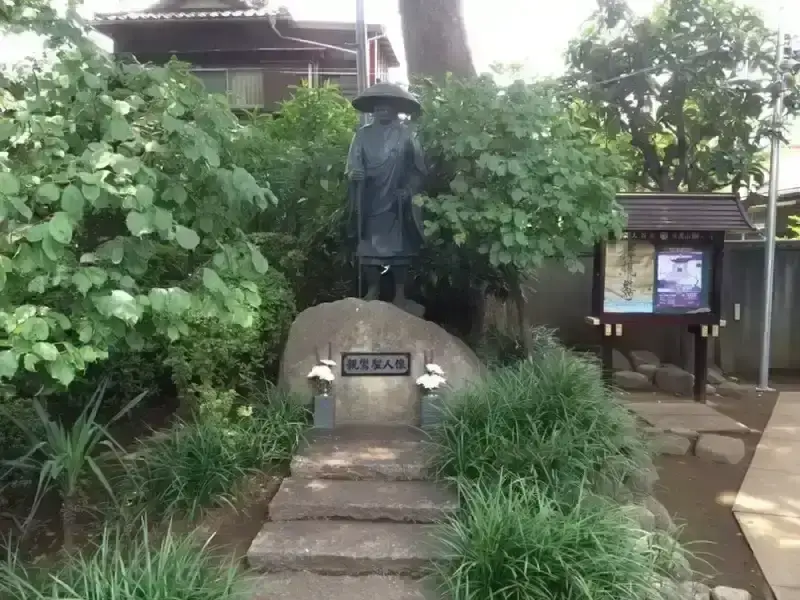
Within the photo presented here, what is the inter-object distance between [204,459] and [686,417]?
4909 millimetres

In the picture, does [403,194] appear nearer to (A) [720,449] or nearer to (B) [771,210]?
(A) [720,449]

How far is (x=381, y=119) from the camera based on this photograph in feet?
20.0

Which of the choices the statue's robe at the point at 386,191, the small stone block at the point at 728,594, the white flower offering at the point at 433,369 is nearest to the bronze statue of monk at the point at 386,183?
the statue's robe at the point at 386,191

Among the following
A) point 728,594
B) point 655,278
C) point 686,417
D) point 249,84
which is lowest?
point 728,594

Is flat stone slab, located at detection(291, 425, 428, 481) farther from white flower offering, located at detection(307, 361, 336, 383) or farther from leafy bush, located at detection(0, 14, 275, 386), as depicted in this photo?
leafy bush, located at detection(0, 14, 275, 386)

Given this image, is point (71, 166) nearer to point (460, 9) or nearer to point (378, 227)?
point (378, 227)

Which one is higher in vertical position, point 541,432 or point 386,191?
point 386,191

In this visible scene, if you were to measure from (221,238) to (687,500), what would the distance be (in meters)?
4.15

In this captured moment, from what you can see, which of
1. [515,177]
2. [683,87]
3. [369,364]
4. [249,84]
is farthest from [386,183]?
[249,84]

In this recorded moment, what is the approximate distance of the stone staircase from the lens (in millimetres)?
3562

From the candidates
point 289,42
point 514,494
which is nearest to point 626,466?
point 514,494

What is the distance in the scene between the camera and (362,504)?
409 centimetres

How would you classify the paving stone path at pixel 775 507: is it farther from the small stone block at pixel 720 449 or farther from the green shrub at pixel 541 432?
the green shrub at pixel 541 432

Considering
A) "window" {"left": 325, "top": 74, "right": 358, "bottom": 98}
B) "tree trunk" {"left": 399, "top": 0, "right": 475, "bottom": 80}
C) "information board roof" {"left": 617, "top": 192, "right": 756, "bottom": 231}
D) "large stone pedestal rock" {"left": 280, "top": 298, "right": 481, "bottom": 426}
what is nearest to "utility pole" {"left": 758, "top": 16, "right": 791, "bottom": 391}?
"information board roof" {"left": 617, "top": 192, "right": 756, "bottom": 231}
